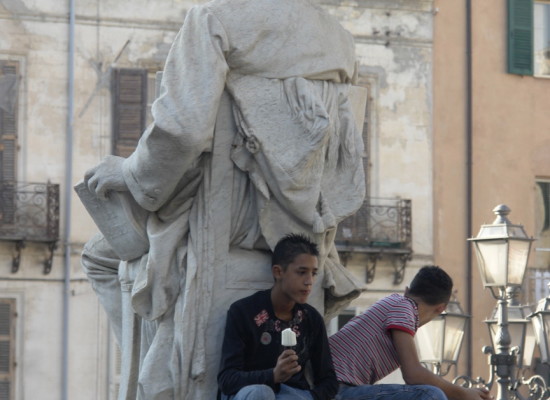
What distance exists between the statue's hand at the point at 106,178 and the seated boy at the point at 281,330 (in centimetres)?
74

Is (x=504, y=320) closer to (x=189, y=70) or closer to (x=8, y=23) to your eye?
(x=189, y=70)

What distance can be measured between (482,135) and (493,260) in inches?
668

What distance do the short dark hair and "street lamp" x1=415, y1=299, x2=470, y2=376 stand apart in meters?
11.7

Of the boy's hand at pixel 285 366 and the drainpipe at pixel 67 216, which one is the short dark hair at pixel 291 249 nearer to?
the boy's hand at pixel 285 366

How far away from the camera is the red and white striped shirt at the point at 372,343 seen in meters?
6.83

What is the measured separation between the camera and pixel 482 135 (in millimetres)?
33312

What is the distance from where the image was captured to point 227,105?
22.7 feet

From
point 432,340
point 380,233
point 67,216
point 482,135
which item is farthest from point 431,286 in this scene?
point 482,135

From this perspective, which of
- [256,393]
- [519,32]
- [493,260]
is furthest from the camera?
[519,32]

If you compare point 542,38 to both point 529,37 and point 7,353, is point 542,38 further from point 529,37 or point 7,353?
point 7,353

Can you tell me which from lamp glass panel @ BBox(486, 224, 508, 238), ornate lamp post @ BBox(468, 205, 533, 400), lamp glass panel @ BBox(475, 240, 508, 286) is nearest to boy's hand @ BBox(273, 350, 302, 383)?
ornate lamp post @ BBox(468, 205, 533, 400)

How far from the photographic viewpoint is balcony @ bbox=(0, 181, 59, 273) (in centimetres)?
3006

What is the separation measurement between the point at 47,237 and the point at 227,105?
76.8ft

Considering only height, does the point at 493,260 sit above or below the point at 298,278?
above
